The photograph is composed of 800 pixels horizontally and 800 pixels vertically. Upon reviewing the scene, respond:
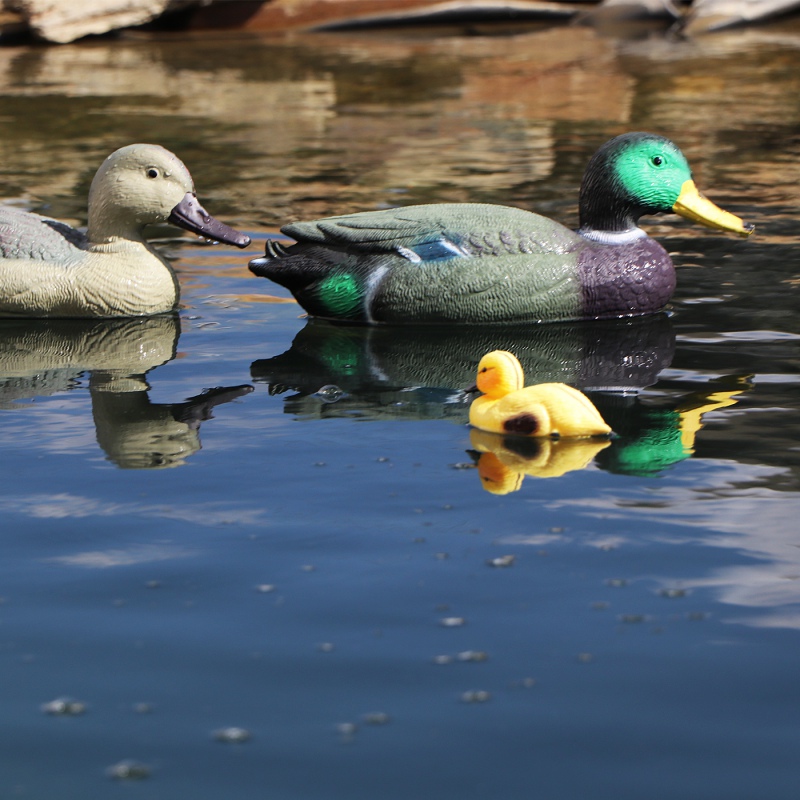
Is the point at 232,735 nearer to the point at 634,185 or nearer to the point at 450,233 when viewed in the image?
the point at 450,233

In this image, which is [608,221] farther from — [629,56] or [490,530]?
[629,56]

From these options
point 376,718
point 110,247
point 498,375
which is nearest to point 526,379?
point 498,375

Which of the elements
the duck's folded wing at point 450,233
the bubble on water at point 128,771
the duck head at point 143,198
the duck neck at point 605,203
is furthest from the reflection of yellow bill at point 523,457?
the duck head at point 143,198

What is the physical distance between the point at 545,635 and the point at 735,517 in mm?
1137

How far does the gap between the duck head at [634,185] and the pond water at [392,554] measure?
605 millimetres

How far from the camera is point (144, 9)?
2255 centimetres

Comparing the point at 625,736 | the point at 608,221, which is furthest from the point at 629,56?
the point at 625,736

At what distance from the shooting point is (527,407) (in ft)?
19.1

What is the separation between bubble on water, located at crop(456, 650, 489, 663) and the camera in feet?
13.5

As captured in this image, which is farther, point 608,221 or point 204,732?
point 608,221

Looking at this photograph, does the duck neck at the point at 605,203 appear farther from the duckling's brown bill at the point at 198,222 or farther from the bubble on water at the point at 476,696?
the bubble on water at the point at 476,696

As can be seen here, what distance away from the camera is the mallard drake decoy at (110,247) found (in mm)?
7789

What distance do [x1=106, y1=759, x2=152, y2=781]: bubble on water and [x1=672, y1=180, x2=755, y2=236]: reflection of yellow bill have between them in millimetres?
5164

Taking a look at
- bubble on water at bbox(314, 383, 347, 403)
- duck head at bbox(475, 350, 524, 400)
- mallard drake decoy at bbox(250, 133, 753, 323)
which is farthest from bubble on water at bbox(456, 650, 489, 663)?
mallard drake decoy at bbox(250, 133, 753, 323)
